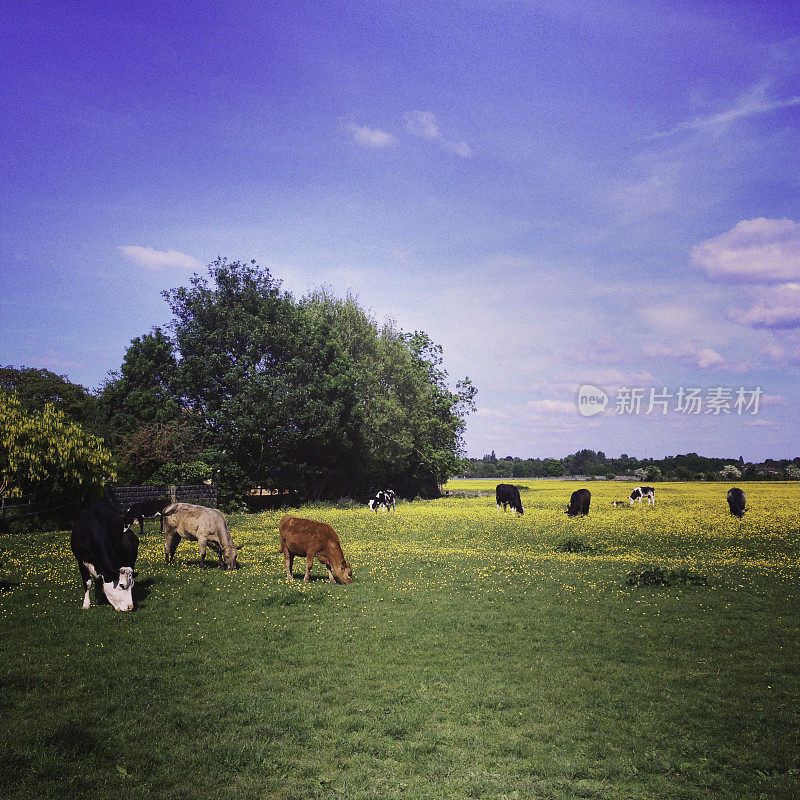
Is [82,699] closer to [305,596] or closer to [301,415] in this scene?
[305,596]

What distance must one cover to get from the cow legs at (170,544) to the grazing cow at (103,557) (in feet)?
16.9

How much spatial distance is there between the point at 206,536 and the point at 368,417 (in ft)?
104

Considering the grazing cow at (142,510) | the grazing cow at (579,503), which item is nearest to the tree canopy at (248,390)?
the grazing cow at (142,510)

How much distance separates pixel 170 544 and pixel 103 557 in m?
6.36

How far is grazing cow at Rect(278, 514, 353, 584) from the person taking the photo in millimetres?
16078

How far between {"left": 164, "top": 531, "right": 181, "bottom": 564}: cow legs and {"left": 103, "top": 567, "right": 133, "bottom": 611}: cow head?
6.13 metres

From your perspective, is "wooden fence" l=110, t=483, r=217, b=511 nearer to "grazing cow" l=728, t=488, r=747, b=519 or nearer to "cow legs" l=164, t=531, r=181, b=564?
"cow legs" l=164, t=531, r=181, b=564

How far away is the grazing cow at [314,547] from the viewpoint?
16.1 meters

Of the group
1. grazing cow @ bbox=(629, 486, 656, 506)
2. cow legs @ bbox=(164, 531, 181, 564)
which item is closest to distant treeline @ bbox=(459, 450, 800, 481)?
grazing cow @ bbox=(629, 486, 656, 506)

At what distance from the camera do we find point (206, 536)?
1839cm

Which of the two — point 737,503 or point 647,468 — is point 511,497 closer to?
point 737,503

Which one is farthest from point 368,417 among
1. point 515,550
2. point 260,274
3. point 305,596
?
point 305,596

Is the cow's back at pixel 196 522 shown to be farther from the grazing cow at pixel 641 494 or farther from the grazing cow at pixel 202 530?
the grazing cow at pixel 641 494

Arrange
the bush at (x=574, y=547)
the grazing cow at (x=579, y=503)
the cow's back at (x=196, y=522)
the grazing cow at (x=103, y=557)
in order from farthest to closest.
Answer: the grazing cow at (x=579, y=503) < the bush at (x=574, y=547) < the cow's back at (x=196, y=522) < the grazing cow at (x=103, y=557)
